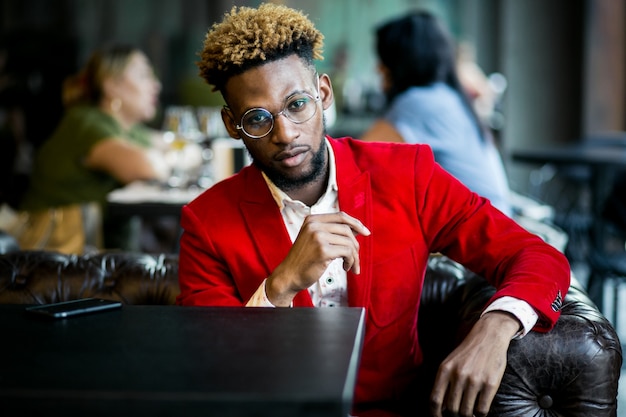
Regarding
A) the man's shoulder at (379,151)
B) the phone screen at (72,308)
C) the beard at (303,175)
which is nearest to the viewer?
the phone screen at (72,308)

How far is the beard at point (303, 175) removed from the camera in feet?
5.57

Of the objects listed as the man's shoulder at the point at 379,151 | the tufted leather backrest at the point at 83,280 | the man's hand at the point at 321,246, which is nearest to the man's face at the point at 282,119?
the man's shoulder at the point at 379,151

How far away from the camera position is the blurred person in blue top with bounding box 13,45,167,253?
12.4 ft

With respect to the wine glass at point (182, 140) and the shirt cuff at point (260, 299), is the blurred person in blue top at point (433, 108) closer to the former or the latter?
the wine glass at point (182, 140)

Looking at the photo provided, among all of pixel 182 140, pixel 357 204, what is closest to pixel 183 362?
pixel 357 204

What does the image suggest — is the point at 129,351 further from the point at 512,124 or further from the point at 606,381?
the point at 512,124

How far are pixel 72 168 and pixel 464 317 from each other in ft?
8.55

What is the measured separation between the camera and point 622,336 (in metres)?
4.12

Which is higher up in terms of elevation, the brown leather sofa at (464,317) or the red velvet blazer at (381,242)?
Answer: the red velvet blazer at (381,242)

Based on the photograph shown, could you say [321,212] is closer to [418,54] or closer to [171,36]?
[418,54]

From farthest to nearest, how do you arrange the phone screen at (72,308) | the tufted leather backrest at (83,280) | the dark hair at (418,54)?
the dark hair at (418,54)
the tufted leather backrest at (83,280)
the phone screen at (72,308)

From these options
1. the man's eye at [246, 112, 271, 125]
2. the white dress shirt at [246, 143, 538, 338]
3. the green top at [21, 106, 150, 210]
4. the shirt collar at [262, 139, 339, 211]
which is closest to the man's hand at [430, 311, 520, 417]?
the white dress shirt at [246, 143, 538, 338]

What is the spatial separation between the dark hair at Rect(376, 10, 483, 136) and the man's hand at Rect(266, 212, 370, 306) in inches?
79.0

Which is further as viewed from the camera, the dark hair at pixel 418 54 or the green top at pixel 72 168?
the green top at pixel 72 168
